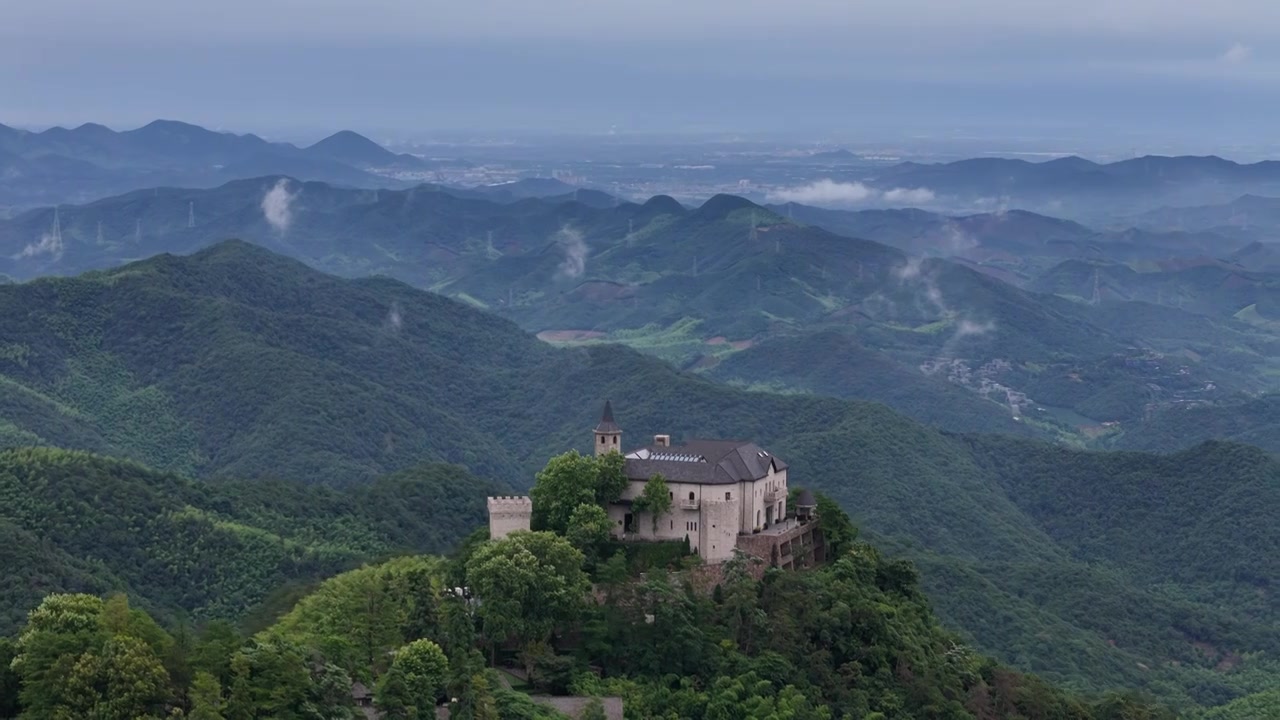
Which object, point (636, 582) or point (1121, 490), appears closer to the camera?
point (636, 582)

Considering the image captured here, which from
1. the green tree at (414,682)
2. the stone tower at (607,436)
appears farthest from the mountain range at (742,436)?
the green tree at (414,682)

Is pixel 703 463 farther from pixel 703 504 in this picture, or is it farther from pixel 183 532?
pixel 183 532

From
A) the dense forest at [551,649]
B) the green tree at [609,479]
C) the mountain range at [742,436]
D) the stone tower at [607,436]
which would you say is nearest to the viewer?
the dense forest at [551,649]

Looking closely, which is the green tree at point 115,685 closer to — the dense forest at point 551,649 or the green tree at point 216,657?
the dense forest at point 551,649

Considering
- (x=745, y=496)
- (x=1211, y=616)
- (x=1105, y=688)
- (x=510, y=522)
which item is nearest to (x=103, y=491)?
(x=510, y=522)

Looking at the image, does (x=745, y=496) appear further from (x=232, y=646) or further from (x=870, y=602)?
(x=232, y=646)

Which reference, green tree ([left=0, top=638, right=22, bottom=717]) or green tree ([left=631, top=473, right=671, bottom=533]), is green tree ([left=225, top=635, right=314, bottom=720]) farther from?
green tree ([left=631, top=473, right=671, bottom=533])
